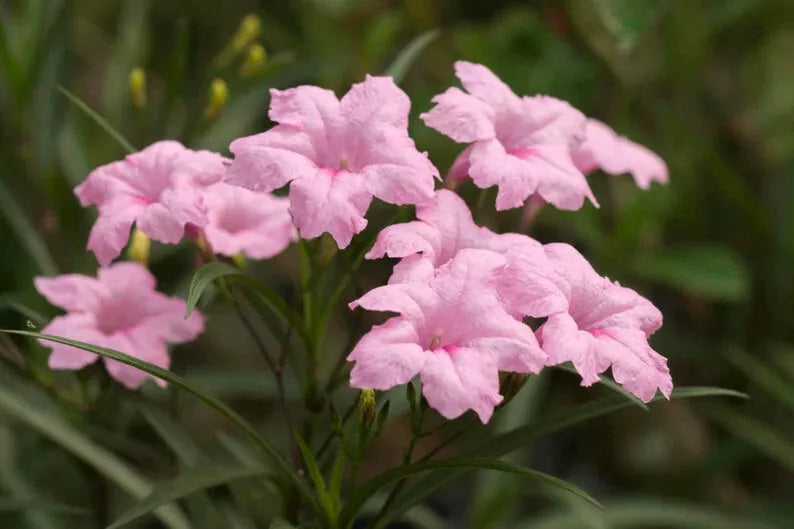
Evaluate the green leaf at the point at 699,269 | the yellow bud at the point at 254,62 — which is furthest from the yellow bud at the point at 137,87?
the green leaf at the point at 699,269

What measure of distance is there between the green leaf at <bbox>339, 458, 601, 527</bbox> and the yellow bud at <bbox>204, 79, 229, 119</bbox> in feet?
1.45

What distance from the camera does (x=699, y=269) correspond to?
50.8 inches

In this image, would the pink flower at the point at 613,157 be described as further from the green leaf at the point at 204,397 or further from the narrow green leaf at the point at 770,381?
the narrow green leaf at the point at 770,381

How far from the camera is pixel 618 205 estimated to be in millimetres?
1518

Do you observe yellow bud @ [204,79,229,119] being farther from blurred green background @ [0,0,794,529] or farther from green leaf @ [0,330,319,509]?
green leaf @ [0,330,319,509]

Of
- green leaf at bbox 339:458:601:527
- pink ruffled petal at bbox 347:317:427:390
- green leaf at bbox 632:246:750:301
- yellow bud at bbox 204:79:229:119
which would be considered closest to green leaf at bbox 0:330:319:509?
green leaf at bbox 339:458:601:527

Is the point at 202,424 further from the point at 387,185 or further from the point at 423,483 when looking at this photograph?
the point at 387,185

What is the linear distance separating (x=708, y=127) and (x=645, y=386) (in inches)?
46.4

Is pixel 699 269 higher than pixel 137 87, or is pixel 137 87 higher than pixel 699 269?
pixel 137 87

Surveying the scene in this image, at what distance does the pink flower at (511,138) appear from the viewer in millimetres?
656

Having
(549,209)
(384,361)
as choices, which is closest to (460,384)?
(384,361)

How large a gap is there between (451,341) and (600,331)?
0.11m

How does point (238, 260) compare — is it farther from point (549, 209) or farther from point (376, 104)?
point (549, 209)

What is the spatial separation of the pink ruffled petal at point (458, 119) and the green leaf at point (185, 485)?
1.02 feet
